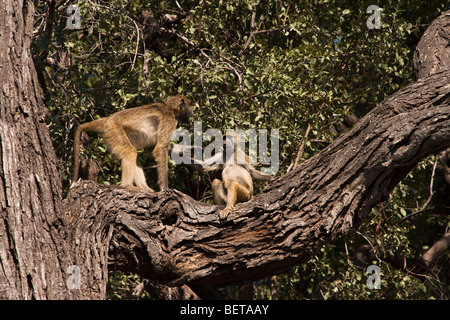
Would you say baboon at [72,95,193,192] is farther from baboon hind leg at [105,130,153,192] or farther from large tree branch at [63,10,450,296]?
large tree branch at [63,10,450,296]

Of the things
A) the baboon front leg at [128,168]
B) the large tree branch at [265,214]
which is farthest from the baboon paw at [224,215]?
the baboon front leg at [128,168]

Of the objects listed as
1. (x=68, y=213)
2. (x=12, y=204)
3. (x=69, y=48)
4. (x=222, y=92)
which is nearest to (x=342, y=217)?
(x=68, y=213)

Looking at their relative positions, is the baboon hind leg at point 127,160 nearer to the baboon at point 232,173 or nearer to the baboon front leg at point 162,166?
the baboon front leg at point 162,166

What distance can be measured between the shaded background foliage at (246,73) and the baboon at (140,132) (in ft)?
0.87

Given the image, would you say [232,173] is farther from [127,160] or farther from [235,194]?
[127,160]

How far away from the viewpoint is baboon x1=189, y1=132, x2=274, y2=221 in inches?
226

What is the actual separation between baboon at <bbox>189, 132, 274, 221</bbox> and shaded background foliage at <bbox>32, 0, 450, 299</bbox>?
283 mm

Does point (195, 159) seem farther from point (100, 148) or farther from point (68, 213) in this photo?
point (68, 213)

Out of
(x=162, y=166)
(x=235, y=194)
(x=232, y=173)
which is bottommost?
(x=235, y=194)

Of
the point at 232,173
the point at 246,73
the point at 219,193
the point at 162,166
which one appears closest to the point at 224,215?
the point at 219,193

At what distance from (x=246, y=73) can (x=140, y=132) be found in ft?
4.37

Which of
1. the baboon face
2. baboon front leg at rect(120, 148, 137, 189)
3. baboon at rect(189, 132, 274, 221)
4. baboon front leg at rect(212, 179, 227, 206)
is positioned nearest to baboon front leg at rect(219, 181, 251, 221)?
baboon at rect(189, 132, 274, 221)

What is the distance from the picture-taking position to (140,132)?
20.3 feet

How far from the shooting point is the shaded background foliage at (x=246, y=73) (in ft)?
20.7
